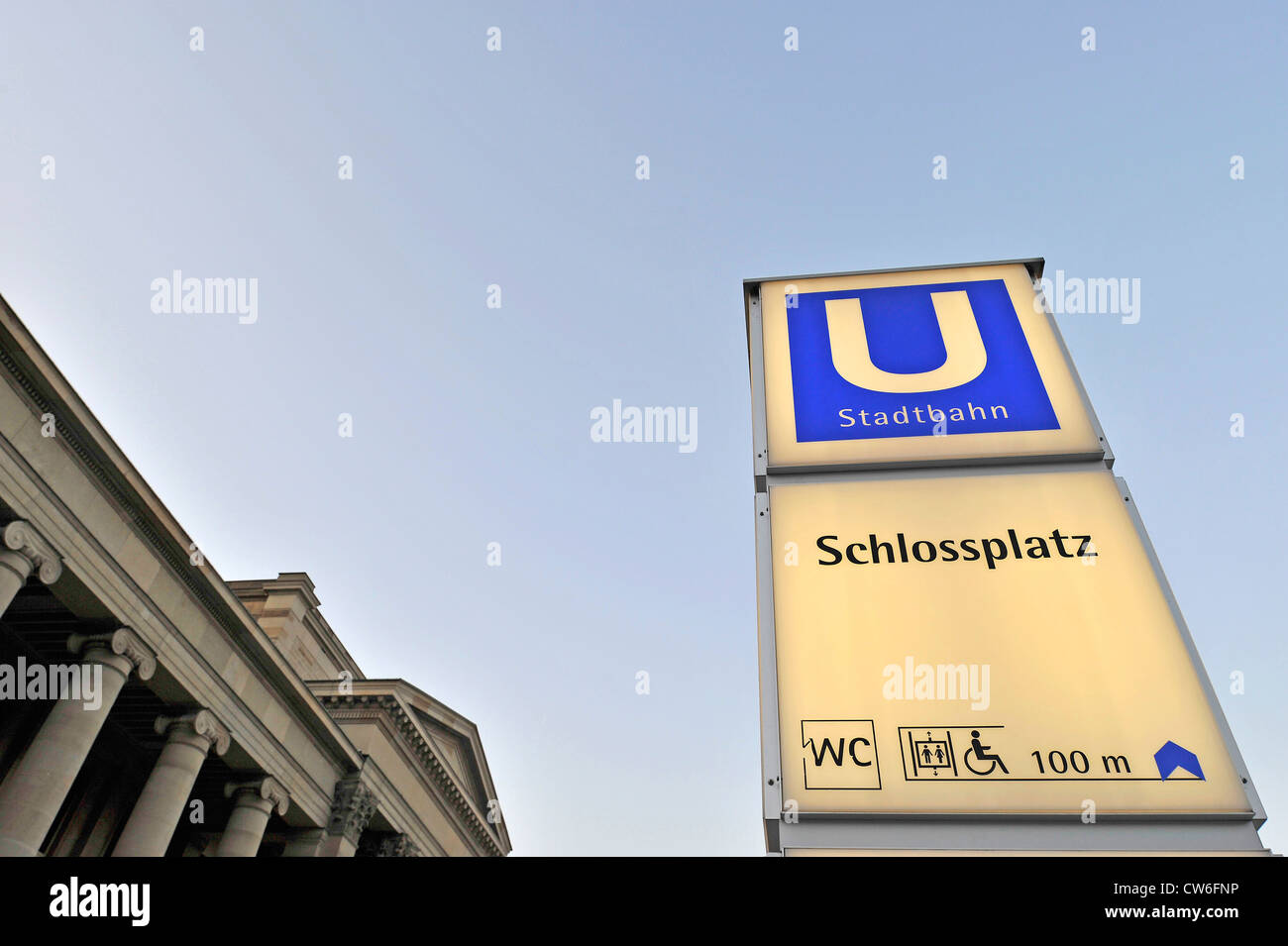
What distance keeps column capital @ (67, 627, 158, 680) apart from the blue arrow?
23.4 m

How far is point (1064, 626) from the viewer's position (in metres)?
3.59

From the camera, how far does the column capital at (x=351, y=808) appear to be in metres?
28.9

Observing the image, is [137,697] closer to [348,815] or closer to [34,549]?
[34,549]

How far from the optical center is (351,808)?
2930cm

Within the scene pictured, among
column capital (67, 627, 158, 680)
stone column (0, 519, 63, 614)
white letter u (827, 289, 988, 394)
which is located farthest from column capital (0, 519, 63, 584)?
white letter u (827, 289, 988, 394)

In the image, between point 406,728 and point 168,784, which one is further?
point 406,728

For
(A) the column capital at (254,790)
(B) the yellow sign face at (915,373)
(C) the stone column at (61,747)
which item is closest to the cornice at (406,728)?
(A) the column capital at (254,790)

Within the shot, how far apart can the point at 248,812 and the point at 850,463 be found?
89.8 ft

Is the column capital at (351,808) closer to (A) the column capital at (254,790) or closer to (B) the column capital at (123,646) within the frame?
(A) the column capital at (254,790)

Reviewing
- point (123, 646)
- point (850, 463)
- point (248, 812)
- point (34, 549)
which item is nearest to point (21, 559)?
point (34, 549)

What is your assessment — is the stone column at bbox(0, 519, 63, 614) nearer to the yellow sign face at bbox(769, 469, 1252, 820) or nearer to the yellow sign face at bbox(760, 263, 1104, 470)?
the yellow sign face at bbox(760, 263, 1104, 470)
